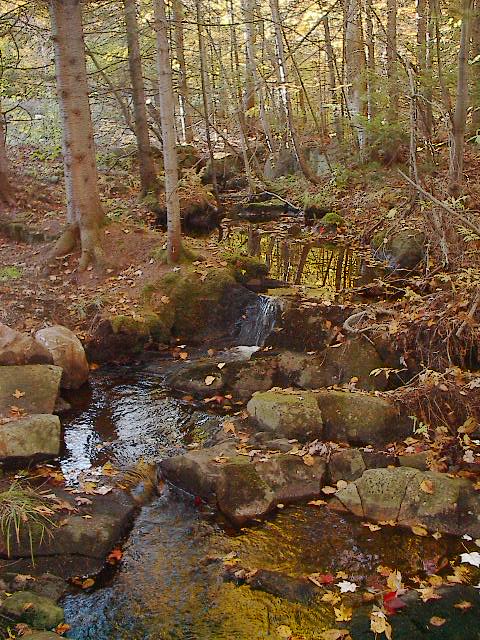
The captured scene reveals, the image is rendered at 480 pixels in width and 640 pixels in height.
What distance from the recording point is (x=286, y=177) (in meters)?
22.9

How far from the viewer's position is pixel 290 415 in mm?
7336

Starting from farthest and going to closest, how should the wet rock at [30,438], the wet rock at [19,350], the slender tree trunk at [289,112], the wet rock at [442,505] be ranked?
the slender tree trunk at [289,112] < the wet rock at [19,350] < the wet rock at [30,438] < the wet rock at [442,505]

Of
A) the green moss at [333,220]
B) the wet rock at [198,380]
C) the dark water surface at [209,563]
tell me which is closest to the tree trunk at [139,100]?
the green moss at [333,220]

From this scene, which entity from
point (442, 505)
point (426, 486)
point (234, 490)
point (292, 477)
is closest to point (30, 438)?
point (234, 490)

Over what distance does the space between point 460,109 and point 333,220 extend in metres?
6.88

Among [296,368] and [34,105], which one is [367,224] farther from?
[34,105]

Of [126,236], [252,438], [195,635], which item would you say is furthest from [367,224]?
[195,635]

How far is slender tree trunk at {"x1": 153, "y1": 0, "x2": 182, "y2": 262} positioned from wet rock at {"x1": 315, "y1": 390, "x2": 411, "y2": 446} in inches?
209

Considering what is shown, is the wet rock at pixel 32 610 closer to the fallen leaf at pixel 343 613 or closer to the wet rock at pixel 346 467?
the fallen leaf at pixel 343 613

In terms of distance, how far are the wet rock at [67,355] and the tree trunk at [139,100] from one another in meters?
7.47

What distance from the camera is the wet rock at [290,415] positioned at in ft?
23.8

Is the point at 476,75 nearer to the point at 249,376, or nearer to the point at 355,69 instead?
the point at 355,69

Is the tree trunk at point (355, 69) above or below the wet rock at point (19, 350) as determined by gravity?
above

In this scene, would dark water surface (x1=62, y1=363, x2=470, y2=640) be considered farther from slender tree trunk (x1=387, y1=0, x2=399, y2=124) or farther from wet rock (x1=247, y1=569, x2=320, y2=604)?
slender tree trunk (x1=387, y1=0, x2=399, y2=124)
